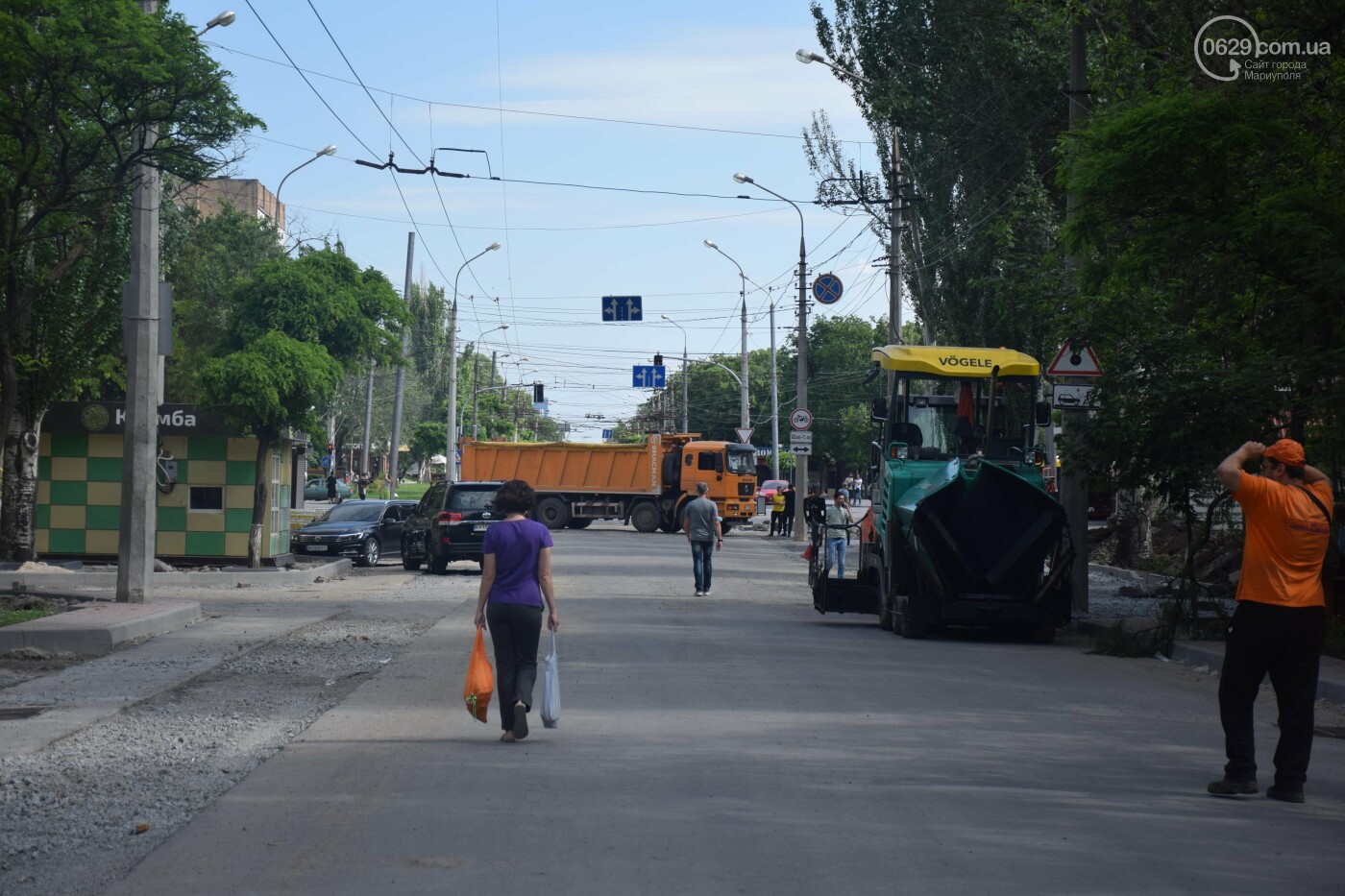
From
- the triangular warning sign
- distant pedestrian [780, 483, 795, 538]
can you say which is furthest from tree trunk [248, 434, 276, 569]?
distant pedestrian [780, 483, 795, 538]

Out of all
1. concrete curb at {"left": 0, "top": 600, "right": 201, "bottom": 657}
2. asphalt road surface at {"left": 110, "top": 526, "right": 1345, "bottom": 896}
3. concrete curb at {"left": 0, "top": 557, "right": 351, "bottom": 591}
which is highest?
asphalt road surface at {"left": 110, "top": 526, "right": 1345, "bottom": 896}

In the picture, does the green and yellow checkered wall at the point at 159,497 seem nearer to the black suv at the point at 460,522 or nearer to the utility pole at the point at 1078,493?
the black suv at the point at 460,522

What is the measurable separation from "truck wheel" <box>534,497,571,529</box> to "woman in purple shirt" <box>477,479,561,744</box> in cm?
4024

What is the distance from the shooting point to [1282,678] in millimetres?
7398

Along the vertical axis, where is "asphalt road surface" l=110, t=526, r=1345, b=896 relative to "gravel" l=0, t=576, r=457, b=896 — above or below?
above

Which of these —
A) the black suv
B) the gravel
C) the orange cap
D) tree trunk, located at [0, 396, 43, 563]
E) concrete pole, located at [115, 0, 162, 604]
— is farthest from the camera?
the black suv

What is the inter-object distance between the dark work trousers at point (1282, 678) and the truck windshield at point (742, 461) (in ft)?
131

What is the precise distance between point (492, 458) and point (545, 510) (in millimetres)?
3174

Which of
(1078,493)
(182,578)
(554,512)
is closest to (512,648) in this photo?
(1078,493)

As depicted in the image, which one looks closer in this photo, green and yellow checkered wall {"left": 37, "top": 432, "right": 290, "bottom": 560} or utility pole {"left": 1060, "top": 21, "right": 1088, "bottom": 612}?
utility pole {"left": 1060, "top": 21, "right": 1088, "bottom": 612}

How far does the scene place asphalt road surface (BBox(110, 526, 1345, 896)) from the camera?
5648mm

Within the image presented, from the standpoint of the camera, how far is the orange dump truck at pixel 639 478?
4769 cm

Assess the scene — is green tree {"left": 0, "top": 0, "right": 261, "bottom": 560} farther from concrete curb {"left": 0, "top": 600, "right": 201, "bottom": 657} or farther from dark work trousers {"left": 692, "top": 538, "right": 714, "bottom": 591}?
dark work trousers {"left": 692, "top": 538, "right": 714, "bottom": 591}

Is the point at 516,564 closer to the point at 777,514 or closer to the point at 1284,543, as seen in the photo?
the point at 1284,543
